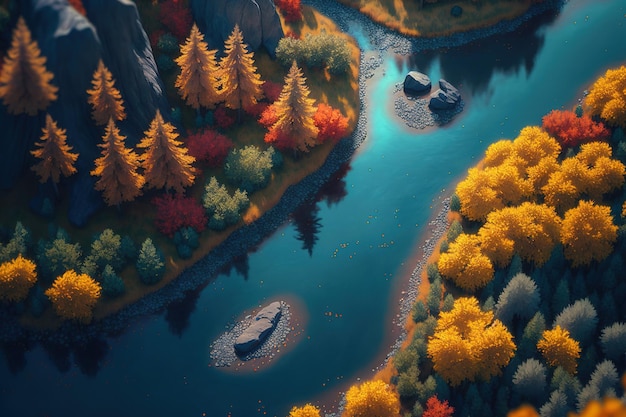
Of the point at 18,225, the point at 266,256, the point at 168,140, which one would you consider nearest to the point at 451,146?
the point at 266,256

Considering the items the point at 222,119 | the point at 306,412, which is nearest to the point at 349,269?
the point at 306,412

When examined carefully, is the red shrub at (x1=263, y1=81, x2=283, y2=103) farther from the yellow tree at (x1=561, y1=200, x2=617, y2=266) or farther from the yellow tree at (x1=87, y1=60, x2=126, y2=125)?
the yellow tree at (x1=561, y1=200, x2=617, y2=266)

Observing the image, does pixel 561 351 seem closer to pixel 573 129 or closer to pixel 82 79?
pixel 573 129

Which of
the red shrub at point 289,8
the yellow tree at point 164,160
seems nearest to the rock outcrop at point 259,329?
the yellow tree at point 164,160

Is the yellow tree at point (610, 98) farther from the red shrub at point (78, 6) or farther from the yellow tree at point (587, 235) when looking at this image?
the red shrub at point (78, 6)

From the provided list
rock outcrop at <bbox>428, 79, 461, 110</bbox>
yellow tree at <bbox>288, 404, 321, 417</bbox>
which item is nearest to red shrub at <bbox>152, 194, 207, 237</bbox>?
yellow tree at <bbox>288, 404, 321, 417</bbox>

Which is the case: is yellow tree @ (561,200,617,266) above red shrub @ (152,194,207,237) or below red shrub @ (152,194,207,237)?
above
